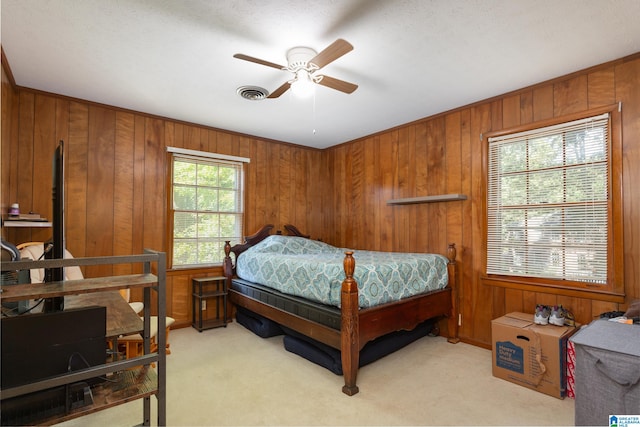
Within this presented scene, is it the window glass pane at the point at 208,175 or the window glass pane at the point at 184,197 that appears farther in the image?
the window glass pane at the point at 208,175

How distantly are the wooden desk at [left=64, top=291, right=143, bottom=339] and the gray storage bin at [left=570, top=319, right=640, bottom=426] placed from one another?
2.17 metres

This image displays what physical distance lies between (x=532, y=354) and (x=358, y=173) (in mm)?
3066

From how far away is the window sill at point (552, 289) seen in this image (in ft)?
8.31

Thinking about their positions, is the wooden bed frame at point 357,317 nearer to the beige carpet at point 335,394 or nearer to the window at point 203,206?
the beige carpet at point 335,394

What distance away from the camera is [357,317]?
2441 millimetres

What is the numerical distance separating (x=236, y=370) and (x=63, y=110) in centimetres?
313

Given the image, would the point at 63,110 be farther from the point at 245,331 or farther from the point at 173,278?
the point at 245,331

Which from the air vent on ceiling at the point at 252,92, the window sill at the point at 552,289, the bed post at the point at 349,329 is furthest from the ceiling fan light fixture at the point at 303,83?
the window sill at the point at 552,289

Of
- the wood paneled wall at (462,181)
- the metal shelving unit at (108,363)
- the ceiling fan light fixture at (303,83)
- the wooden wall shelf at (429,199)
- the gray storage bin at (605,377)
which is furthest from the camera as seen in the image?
the wooden wall shelf at (429,199)

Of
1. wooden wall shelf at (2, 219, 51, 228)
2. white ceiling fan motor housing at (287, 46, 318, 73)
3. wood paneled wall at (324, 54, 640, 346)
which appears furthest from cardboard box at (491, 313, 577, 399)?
wooden wall shelf at (2, 219, 51, 228)

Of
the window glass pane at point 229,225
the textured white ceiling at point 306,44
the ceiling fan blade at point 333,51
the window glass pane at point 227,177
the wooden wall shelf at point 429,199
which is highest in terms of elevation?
the textured white ceiling at point 306,44

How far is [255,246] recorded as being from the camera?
13.9 feet

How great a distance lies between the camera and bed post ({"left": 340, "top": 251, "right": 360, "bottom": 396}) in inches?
94.4

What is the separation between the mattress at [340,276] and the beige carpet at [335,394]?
632 mm
